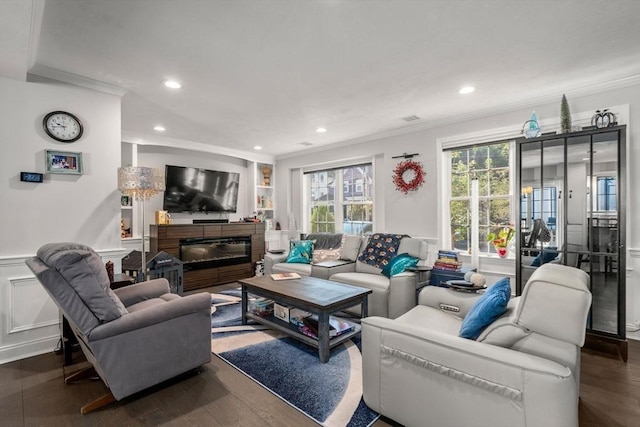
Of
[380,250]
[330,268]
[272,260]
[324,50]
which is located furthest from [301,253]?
[324,50]

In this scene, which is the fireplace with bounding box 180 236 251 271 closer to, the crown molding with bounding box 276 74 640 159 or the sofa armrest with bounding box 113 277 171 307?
the sofa armrest with bounding box 113 277 171 307

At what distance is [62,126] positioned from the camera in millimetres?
2752

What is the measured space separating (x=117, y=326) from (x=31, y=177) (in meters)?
1.81

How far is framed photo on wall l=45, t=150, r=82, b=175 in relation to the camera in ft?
8.82

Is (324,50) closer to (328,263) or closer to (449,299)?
(449,299)

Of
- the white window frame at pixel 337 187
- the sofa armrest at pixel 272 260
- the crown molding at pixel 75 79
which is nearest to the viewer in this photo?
the crown molding at pixel 75 79

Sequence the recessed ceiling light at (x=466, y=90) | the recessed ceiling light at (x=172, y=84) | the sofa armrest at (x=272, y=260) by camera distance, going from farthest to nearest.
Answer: the sofa armrest at (x=272, y=260) < the recessed ceiling light at (x=466, y=90) < the recessed ceiling light at (x=172, y=84)

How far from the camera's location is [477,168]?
4.00m

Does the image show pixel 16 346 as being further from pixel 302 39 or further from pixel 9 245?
pixel 302 39

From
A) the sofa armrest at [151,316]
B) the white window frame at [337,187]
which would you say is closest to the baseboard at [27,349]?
the sofa armrest at [151,316]

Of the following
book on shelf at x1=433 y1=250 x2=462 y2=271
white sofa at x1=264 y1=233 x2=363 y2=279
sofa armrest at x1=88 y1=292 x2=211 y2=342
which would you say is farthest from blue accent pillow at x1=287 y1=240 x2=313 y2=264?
sofa armrest at x1=88 y1=292 x2=211 y2=342

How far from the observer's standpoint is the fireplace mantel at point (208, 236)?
462cm

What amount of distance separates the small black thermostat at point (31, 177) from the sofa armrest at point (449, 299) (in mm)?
3546

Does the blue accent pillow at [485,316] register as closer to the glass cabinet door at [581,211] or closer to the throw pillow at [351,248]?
the glass cabinet door at [581,211]
